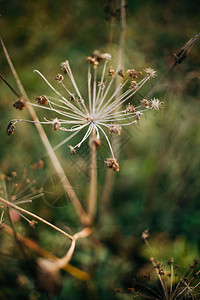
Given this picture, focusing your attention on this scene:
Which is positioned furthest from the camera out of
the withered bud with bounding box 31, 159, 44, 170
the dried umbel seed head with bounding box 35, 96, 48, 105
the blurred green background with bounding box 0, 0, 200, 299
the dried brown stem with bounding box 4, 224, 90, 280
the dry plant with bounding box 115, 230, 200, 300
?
the blurred green background with bounding box 0, 0, 200, 299

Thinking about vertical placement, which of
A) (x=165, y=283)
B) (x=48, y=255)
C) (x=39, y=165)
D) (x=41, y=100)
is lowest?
(x=165, y=283)

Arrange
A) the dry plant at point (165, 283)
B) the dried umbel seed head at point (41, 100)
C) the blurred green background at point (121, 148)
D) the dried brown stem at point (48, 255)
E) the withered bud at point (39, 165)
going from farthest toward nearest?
the blurred green background at point (121, 148) → the dried brown stem at point (48, 255) → the withered bud at point (39, 165) → the dry plant at point (165, 283) → the dried umbel seed head at point (41, 100)

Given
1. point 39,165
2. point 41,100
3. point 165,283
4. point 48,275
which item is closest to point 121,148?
point 39,165

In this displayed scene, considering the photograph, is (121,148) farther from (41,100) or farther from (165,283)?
(165,283)

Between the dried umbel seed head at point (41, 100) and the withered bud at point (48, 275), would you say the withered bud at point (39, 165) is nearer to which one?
the dried umbel seed head at point (41, 100)

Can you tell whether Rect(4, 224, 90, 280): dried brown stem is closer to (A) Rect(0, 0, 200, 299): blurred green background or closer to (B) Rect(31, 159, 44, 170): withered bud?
(A) Rect(0, 0, 200, 299): blurred green background

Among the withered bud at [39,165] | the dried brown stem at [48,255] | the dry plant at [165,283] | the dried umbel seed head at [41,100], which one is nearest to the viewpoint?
the dried umbel seed head at [41,100]

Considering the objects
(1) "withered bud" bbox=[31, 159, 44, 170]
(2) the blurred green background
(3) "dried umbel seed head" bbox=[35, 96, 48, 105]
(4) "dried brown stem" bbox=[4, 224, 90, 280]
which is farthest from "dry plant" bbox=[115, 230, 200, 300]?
(3) "dried umbel seed head" bbox=[35, 96, 48, 105]

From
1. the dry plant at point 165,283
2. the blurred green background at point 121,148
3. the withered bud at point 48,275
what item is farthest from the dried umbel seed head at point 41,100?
Result: the dry plant at point 165,283
